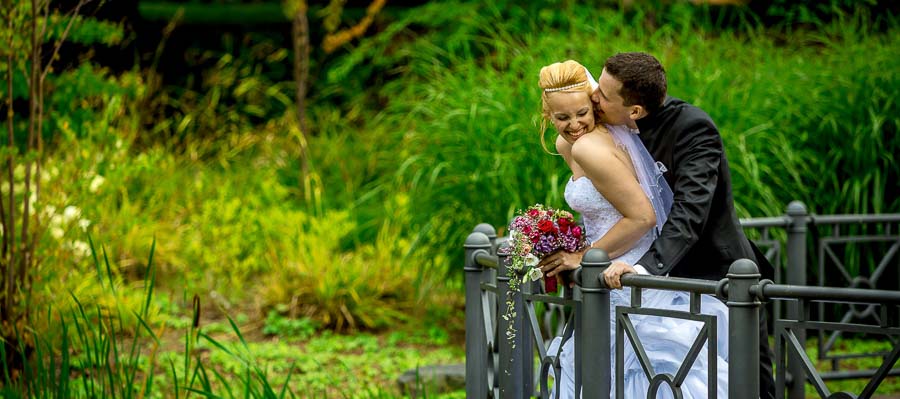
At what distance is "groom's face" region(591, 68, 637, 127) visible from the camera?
314 cm

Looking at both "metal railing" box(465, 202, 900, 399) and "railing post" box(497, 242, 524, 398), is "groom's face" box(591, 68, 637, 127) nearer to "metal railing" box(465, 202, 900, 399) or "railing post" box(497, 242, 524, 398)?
"metal railing" box(465, 202, 900, 399)

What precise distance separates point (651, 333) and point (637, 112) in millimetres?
717

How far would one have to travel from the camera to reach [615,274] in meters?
3.00

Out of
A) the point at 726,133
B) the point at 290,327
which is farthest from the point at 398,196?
the point at 726,133

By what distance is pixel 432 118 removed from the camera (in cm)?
759

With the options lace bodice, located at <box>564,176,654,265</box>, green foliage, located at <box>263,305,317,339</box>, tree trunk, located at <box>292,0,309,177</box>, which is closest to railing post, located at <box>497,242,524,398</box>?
lace bodice, located at <box>564,176,654,265</box>

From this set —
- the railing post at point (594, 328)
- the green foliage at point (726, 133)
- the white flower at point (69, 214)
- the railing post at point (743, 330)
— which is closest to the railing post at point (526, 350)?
the railing post at point (594, 328)

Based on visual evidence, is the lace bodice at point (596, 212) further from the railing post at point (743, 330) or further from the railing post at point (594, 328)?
the railing post at point (743, 330)

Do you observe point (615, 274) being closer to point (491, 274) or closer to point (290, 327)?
point (491, 274)

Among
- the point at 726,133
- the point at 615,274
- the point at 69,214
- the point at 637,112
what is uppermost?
the point at 637,112

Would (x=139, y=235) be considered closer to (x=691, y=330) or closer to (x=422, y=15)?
(x=422, y=15)

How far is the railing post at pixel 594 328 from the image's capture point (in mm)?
3033

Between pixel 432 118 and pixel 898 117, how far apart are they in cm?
325

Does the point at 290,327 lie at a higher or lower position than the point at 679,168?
lower
